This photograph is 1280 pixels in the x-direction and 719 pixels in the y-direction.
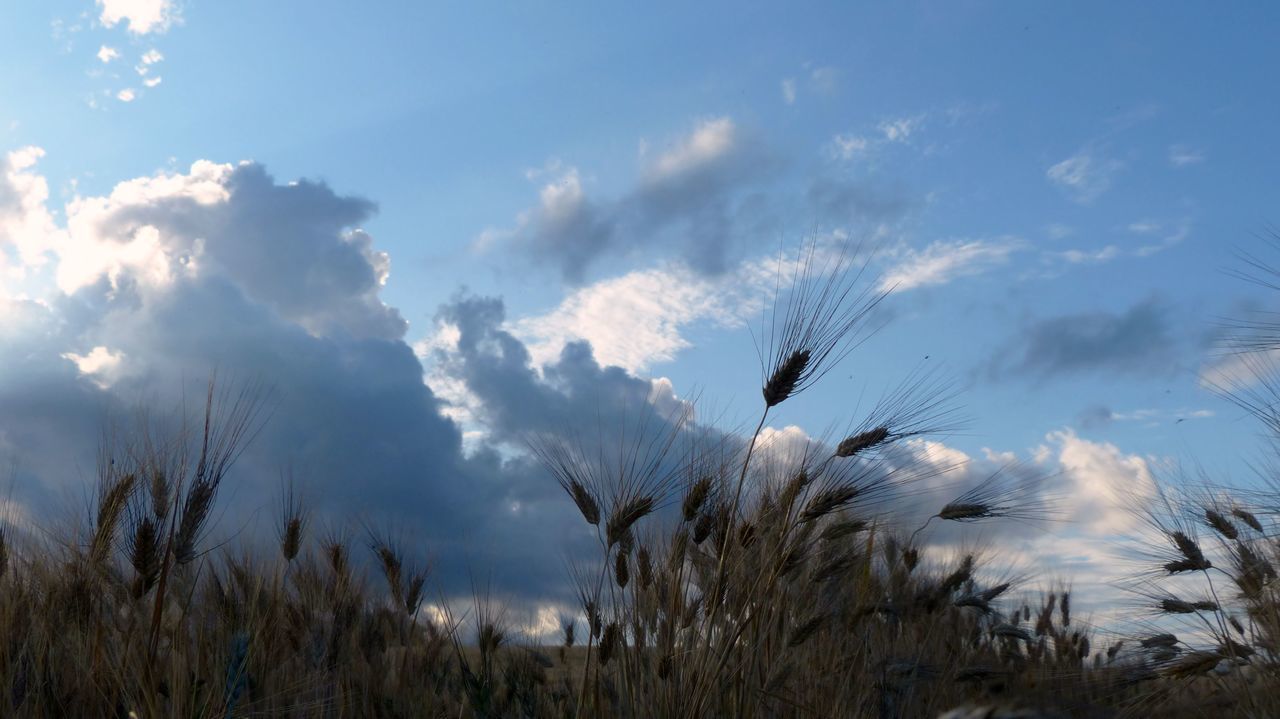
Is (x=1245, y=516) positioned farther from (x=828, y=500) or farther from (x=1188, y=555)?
(x=828, y=500)

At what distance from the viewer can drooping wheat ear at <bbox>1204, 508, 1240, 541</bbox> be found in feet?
20.1

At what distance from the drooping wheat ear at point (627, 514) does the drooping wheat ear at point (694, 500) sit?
17 centimetres

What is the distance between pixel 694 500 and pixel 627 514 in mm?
326

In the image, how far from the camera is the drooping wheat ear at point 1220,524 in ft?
20.1

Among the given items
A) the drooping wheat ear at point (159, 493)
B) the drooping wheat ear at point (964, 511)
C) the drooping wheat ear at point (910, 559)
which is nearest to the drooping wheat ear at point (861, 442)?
the drooping wheat ear at point (964, 511)

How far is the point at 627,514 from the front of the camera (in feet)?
13.6

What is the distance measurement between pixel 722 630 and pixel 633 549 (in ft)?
3.71

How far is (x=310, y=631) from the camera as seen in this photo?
5.64 meters

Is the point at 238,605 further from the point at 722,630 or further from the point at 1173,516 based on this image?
the point at 1173,516

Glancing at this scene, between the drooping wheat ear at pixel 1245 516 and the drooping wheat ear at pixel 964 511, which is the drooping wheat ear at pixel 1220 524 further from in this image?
the drooping wheat ear at pixel 964 511

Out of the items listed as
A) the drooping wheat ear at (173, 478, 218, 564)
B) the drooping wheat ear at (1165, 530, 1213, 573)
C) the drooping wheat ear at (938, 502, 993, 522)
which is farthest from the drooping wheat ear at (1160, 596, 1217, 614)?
the drooping wheat ear at (173, 478, 218, 564)

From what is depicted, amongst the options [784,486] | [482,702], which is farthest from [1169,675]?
[482,702]

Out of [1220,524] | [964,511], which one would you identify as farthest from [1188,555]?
[964,511]

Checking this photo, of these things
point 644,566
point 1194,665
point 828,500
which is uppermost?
point 828,500
